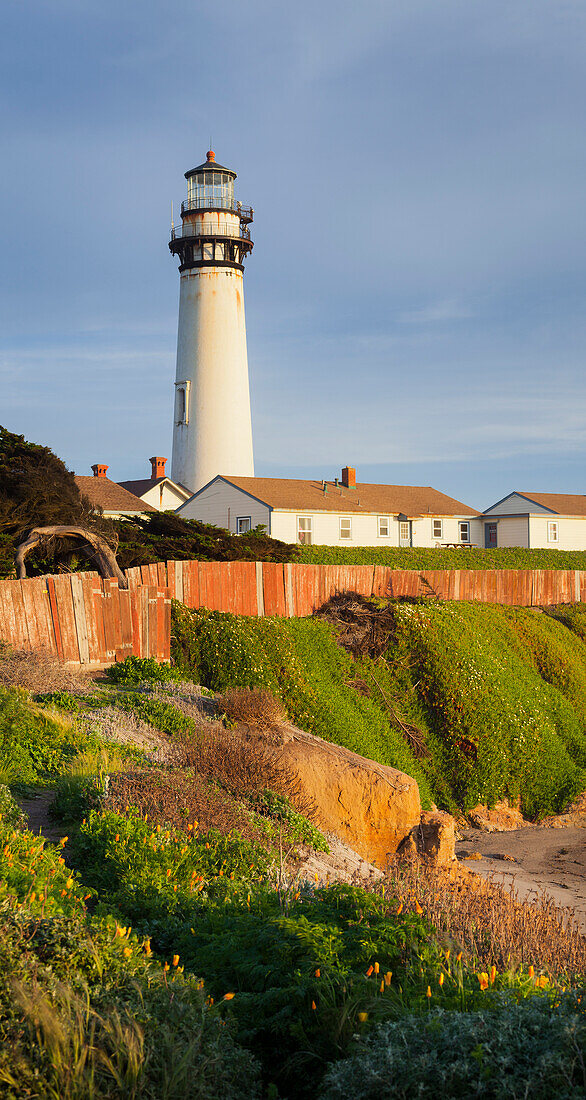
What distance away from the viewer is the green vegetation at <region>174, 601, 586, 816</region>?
55.2 ft

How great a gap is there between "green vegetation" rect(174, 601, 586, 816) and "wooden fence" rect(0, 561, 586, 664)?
3.47 feet

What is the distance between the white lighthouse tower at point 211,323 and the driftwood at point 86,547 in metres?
23.9

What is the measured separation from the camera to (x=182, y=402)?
1615 inches

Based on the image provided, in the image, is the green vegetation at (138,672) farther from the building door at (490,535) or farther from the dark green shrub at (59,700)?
the building door at (490,535)

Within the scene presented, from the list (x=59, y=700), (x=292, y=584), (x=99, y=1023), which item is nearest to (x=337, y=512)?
(x=292, y=584)

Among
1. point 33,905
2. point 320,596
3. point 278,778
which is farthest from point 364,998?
point 320,596

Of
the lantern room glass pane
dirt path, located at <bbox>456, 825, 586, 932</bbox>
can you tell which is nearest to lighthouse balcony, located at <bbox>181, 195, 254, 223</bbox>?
the lantern room glass pane

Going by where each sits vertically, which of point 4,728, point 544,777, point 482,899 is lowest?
point 544,777

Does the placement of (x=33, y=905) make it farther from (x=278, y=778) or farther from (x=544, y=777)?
(x=544, y=777)

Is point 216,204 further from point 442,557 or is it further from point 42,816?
point 42,816

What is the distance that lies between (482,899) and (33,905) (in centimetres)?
436

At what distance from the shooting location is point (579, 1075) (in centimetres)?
353

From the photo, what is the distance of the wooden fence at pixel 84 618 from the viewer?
1427 centimetres

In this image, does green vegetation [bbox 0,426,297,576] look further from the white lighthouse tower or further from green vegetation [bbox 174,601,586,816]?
the white lighthouse tower
